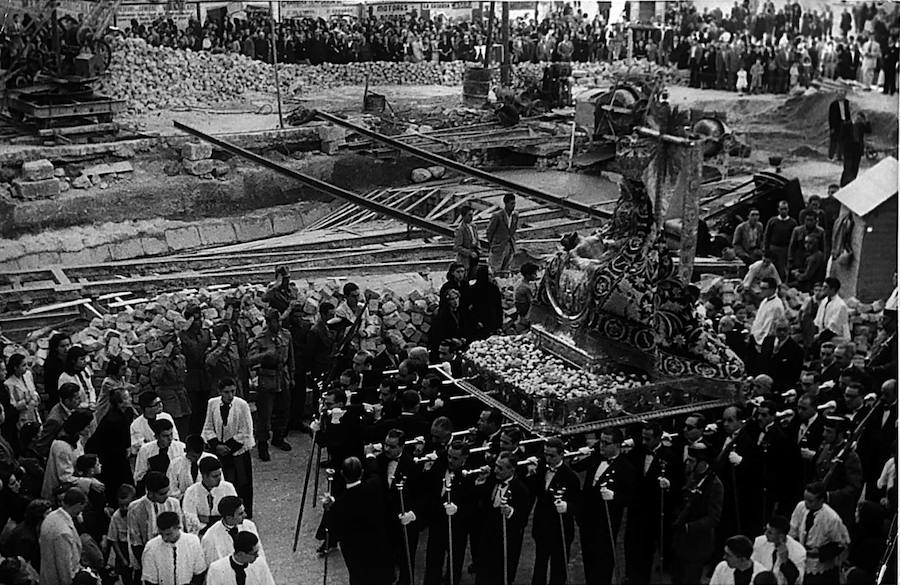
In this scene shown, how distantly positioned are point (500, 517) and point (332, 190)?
22.1 ft

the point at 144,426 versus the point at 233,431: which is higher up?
the point at 144,426

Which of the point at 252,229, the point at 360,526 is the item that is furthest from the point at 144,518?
the point at 252,229

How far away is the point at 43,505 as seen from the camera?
6.06 m

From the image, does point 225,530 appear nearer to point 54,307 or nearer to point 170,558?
point 170,558

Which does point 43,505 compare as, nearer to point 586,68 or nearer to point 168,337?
point 168,337

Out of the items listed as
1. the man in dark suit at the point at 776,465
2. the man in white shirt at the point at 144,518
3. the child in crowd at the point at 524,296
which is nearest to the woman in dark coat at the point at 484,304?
the child in crowd at the point at 524,296

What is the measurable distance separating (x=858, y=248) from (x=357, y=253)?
18.7 feet

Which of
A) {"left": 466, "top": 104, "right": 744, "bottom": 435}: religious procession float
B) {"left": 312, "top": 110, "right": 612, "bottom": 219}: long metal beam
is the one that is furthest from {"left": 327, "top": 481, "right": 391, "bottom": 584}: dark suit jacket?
{"left": 312, "top": 110, "right": 612, "bottom": 219}: long metal beam

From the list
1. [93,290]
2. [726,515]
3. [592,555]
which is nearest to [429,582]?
[592,555]

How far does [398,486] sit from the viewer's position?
659 centimetres

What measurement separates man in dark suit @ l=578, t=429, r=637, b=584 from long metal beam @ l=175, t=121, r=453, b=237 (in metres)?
5.82

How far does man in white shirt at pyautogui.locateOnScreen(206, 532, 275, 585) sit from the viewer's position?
18.6ft

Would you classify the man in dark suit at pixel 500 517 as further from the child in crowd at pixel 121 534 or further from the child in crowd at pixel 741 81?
the child in crowd at pixel 741 81

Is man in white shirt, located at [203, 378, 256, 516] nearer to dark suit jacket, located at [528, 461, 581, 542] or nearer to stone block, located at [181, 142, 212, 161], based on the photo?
dark suit jacket, located at [528, 461, 581, 542]
